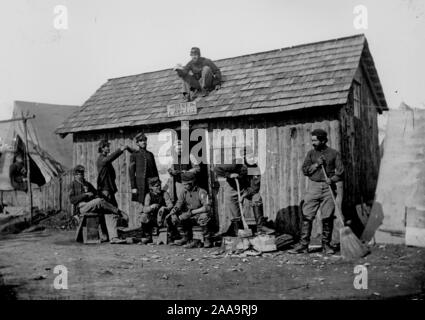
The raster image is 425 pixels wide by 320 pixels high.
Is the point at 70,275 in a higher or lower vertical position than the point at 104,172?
lower

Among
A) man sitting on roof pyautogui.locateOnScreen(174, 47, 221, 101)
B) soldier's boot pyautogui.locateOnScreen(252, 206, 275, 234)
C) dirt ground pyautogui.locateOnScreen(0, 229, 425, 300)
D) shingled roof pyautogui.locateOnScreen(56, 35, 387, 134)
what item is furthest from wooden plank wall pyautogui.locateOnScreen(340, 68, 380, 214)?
man sitting on roof pyautogui.locateOnScreen(174, 47, 221, 101)

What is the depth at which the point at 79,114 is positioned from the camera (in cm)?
1442

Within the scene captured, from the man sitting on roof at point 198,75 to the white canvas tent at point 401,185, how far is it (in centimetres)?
476

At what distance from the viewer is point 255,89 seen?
11.2 metres

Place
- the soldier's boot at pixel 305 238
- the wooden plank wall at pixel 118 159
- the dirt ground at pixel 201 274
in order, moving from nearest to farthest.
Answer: the dirt ground at pixel 201 274 < the soldier's boot at pixel 305 238 < the wooden plank wall at pixel 118 159

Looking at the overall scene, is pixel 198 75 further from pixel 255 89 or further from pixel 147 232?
pixel 147 232

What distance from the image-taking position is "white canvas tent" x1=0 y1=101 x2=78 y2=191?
19156mm

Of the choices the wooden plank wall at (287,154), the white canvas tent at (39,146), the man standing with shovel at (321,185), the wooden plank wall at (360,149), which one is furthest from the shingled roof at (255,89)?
the white canvas tent at (39,146)

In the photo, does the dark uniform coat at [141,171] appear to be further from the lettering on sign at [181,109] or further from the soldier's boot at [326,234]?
the soldier's boot at [326,234]

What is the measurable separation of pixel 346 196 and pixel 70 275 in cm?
622

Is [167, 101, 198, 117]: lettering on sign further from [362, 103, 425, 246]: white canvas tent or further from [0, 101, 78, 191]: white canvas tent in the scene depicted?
[0, 101, 78, 191]: white canvas tent

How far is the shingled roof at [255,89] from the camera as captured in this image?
1009cm
